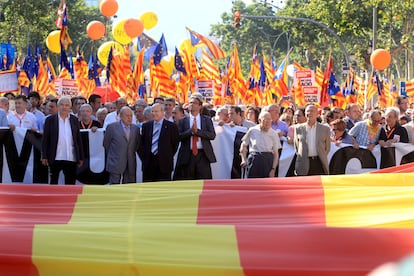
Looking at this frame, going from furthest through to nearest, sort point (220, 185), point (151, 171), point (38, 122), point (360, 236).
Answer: point (38, 122) < point (151, 171) < point (220, 185) < point (360, 236)

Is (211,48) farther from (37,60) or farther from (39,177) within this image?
(39,177)

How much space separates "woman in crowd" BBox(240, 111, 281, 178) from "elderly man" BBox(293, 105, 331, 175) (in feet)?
1.21

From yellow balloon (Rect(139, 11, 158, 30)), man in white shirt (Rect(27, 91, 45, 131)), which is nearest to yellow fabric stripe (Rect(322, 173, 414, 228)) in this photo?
man in white shirt (Rect(27, 91, 45, 131))

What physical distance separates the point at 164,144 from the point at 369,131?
3405 mm

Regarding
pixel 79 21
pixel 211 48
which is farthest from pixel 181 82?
pixel 79 21

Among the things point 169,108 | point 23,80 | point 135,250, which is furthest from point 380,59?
point 135,250

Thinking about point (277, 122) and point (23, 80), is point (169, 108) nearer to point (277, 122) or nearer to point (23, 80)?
point (277, 122)

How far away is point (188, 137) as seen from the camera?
1241 cm

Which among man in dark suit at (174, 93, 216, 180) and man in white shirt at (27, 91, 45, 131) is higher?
man in white shirt at (27, 91, 45, 131)

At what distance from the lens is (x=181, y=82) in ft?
102

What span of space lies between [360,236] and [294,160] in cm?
805

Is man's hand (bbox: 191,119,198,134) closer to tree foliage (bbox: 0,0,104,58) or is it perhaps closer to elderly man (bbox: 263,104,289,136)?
elderly man (bbox: 263,104,289,136)

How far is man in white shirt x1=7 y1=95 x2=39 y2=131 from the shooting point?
1359 centimetres

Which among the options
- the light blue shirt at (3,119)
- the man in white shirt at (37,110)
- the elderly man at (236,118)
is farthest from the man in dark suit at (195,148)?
the man in white shirt at (37,110)
